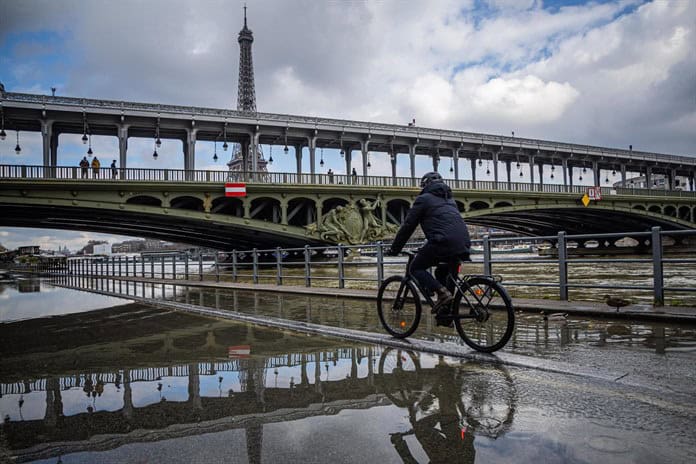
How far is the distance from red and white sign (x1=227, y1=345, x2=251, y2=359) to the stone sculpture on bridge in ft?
101

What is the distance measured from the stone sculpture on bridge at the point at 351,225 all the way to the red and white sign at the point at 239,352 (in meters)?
30.7

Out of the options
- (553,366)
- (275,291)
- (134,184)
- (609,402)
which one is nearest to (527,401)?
(609,402)

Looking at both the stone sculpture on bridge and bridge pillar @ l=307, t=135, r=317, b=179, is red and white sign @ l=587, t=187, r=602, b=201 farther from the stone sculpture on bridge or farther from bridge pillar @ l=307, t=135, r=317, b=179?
bridge pillar @ l=307, t=135, r=317, b=179

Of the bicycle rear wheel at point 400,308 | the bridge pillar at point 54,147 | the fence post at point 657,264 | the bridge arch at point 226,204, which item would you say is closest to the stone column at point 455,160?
the bridge arch at point 226,204

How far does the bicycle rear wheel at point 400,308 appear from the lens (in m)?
6.00

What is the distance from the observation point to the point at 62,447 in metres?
2.98

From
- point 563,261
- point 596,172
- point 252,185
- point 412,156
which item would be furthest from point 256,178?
point 596,172

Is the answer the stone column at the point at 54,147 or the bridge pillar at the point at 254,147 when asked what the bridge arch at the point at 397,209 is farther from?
the stone column at the point at 54,147

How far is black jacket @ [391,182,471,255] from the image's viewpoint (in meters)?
5.45

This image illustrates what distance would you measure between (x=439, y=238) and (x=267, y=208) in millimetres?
34885

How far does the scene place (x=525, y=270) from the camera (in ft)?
83.4

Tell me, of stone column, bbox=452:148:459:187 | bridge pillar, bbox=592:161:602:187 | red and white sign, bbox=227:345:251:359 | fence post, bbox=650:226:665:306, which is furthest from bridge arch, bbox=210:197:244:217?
bridge pillar, bbox=592:161:602:187

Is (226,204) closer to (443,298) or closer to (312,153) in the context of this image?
(312,153)

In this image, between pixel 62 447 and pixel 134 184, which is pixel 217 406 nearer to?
pixel 62 447
